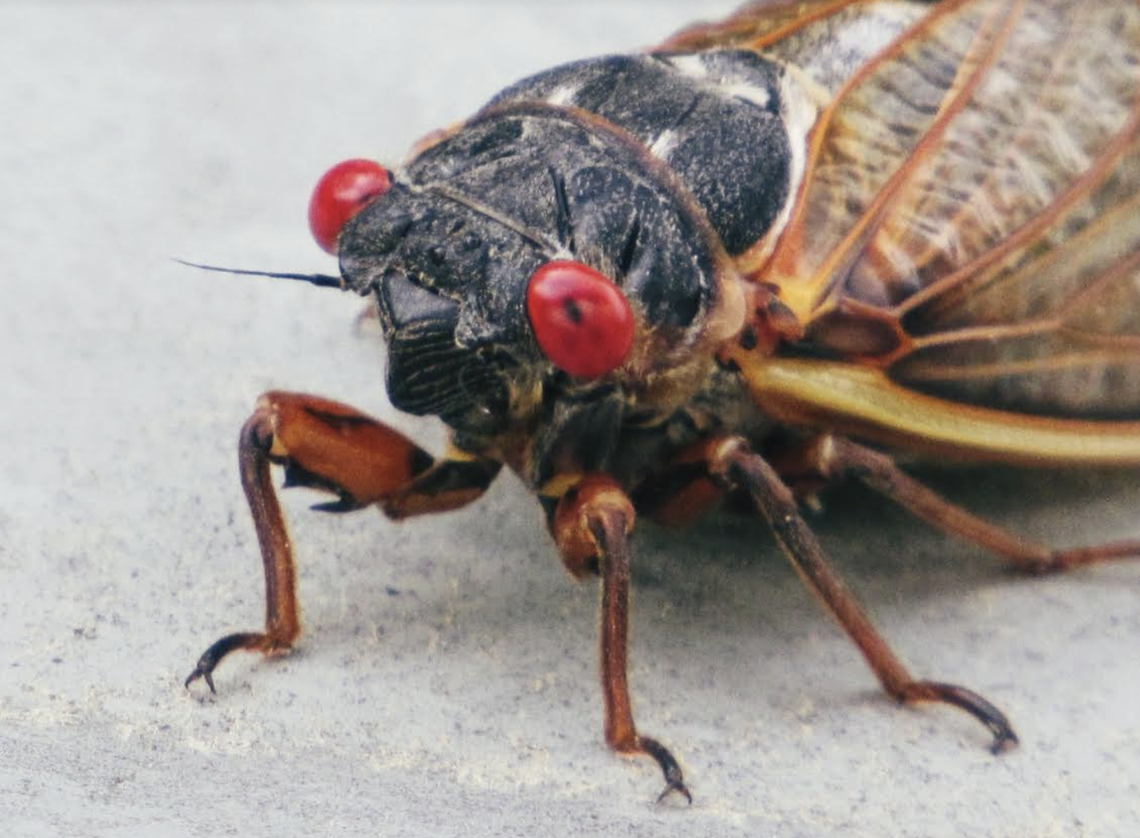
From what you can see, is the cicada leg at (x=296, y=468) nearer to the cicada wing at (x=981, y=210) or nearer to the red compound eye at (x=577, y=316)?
the red compound eye at (x=577, y=316)

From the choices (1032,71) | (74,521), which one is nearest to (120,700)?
(74,521)

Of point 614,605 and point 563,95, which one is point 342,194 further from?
point 614,605

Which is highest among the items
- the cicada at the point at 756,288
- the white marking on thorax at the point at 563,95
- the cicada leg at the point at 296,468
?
the white marking on thorax at the point at 563,95

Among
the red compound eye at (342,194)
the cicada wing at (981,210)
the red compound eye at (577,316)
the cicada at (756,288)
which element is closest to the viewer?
the red compound eye at (577,316)

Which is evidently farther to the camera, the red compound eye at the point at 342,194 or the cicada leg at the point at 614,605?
the red compound eye at the point at 342,194

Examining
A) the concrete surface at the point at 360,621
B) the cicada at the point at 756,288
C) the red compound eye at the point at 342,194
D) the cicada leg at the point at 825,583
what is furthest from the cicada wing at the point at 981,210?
the red compound eye at the point at 342,194

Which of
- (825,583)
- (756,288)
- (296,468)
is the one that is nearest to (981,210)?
(756,288)

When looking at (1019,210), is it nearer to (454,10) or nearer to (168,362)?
(168,362)
